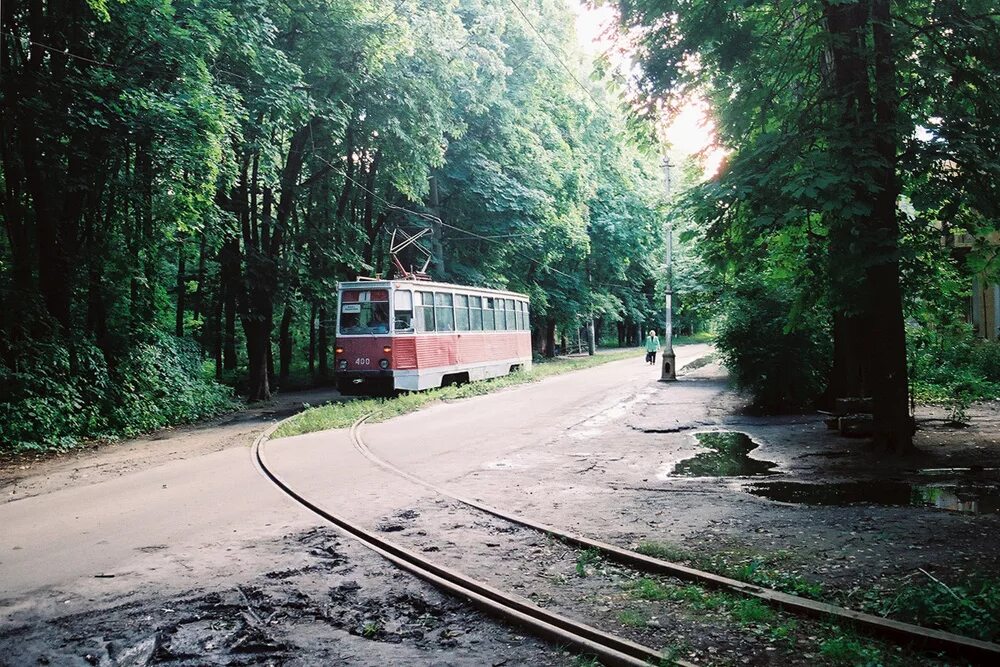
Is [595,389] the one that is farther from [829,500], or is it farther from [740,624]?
[740,624]

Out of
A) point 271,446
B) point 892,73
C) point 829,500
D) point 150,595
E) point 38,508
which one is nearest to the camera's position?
point 150,595

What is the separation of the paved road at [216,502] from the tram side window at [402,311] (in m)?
4.94

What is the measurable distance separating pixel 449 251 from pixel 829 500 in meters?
26.4

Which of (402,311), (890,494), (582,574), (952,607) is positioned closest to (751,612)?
(952,607)

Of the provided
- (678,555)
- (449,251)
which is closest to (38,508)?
(678,555)

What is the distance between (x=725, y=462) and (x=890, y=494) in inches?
103

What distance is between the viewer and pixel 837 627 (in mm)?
4281

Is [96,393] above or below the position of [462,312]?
below

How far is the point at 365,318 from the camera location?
1991cm

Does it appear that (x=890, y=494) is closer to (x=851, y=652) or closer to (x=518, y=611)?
(x=851, y=652)

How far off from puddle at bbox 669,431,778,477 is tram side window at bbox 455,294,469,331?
1214cm

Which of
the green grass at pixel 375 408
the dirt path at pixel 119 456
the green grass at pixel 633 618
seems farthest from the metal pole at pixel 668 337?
the green grass at pixel 633 618

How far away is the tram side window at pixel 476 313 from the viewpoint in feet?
80.4

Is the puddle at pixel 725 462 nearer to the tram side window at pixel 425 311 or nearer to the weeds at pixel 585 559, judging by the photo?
the weeds at pixel 585 559
